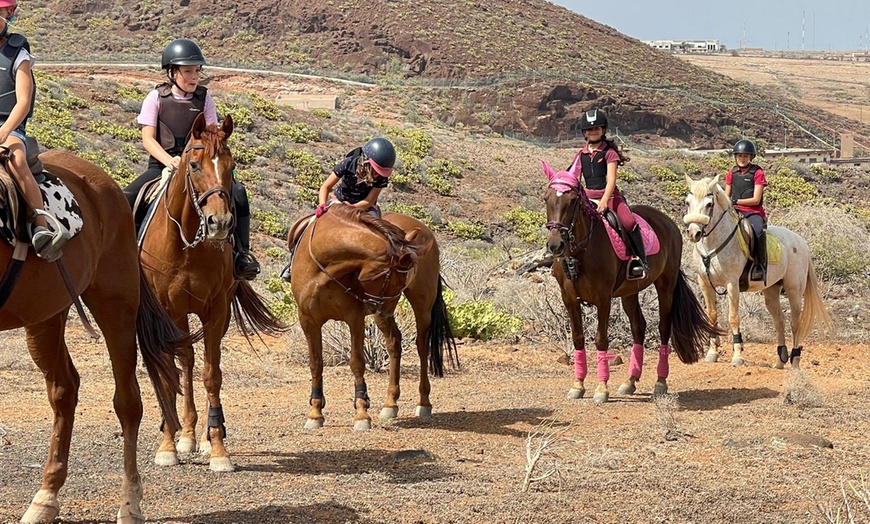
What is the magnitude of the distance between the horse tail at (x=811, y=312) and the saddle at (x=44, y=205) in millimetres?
11358

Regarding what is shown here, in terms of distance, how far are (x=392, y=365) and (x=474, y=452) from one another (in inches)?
77.7

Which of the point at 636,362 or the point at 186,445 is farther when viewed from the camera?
the point at 636,362

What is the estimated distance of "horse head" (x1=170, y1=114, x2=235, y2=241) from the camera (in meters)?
6.98

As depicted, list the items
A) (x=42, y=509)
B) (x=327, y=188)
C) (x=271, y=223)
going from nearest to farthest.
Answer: (x=42, y=509), (x=327, y=188), (x=271, y=223)

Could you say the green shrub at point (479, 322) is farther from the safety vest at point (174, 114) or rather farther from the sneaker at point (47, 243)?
the sneaker at point (47, 243)

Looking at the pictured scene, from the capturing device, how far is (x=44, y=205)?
5.84m

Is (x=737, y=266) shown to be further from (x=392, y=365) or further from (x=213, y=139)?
(x=213, y=139)

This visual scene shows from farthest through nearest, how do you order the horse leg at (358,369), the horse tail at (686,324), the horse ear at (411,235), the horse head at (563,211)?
1. the horse tail at (686,324)
2. the horse head at (563,211)
3. the horse leg at (358,369)
4. the horse ear at (411,235)

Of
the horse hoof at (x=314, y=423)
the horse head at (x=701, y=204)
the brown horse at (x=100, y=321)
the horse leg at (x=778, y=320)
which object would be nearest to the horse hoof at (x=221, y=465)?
the brown horse at (x=100, y=321)

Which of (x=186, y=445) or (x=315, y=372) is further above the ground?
(x=315, y=372)

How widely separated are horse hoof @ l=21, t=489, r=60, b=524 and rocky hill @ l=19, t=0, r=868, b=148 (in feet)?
174

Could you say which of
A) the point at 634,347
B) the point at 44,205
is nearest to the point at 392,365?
the point at 634,347

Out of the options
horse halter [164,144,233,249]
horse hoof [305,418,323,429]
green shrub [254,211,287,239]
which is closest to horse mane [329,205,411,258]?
horse hoof [305,418,323,429]

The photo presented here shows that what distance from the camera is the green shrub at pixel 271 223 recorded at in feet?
89.7
